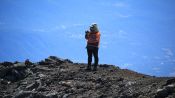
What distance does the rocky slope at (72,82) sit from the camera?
1719 centimetres

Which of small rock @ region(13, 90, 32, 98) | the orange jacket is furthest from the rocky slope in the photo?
the orange jacket

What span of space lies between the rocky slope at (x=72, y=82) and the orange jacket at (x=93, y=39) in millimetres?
1688

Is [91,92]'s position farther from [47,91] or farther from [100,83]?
[47,91]

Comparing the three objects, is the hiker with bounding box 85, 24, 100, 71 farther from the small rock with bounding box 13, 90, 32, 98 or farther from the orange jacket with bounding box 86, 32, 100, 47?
the small rock with bounding box 13, 90, 32, 98

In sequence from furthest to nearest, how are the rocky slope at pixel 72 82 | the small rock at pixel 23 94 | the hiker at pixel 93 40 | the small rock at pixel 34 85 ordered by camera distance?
the hiker at pixel 93 40, the small rock at pixel 34 85, the small rock at pixel 23 94, the rocky slope at pixel 72 82

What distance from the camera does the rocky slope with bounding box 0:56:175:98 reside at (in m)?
17.2

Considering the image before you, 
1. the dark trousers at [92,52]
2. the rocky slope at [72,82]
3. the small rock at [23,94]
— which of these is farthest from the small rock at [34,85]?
the dark trousers at [92,52]

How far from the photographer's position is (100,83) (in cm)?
1989

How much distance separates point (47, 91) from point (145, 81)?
531cm

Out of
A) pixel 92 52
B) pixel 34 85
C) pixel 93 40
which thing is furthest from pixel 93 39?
pixel 34 85

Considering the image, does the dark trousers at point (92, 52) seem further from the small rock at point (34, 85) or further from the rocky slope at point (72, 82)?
the small rock at point (34, 85)

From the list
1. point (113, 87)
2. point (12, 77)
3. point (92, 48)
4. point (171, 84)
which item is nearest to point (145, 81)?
point (113, 87)

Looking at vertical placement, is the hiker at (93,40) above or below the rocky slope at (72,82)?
above

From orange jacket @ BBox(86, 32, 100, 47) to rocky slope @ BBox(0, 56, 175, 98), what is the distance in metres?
1.69
